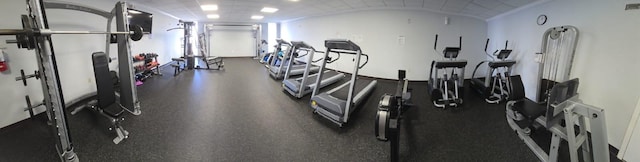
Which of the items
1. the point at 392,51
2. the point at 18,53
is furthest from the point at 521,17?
the point at 18,53

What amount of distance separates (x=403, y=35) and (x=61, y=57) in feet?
20.7

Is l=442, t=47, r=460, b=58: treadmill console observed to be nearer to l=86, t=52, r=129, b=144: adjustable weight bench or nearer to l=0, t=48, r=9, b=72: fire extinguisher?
l=86, t=52, r=129, b=144: adjustable weight bench

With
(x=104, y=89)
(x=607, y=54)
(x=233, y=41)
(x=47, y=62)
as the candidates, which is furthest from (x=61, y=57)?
(x=233, y=41)

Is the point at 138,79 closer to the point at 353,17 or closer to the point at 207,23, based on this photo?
the point at 353,17

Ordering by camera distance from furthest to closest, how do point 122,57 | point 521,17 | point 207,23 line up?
point 207,23, point 521,17, point 122,57

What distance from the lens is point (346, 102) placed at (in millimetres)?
2914

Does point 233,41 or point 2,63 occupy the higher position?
point 233,41

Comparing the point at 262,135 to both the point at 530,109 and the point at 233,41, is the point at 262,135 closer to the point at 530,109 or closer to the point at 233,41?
the point at 530,109

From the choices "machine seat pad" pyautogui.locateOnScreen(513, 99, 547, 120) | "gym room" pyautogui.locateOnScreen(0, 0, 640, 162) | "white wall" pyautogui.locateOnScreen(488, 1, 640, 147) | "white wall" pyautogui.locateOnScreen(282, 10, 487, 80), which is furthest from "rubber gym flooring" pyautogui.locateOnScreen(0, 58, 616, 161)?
"white wall" pyautogui.locateOnScreen(282, 10, 487, 80)

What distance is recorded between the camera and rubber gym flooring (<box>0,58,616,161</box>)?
207cm

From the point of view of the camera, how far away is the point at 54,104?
1625 millimetres

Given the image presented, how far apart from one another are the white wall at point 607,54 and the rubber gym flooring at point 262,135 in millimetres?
927

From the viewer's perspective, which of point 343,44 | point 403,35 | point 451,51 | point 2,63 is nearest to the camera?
point 2,63

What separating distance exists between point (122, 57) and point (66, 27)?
1431mm
